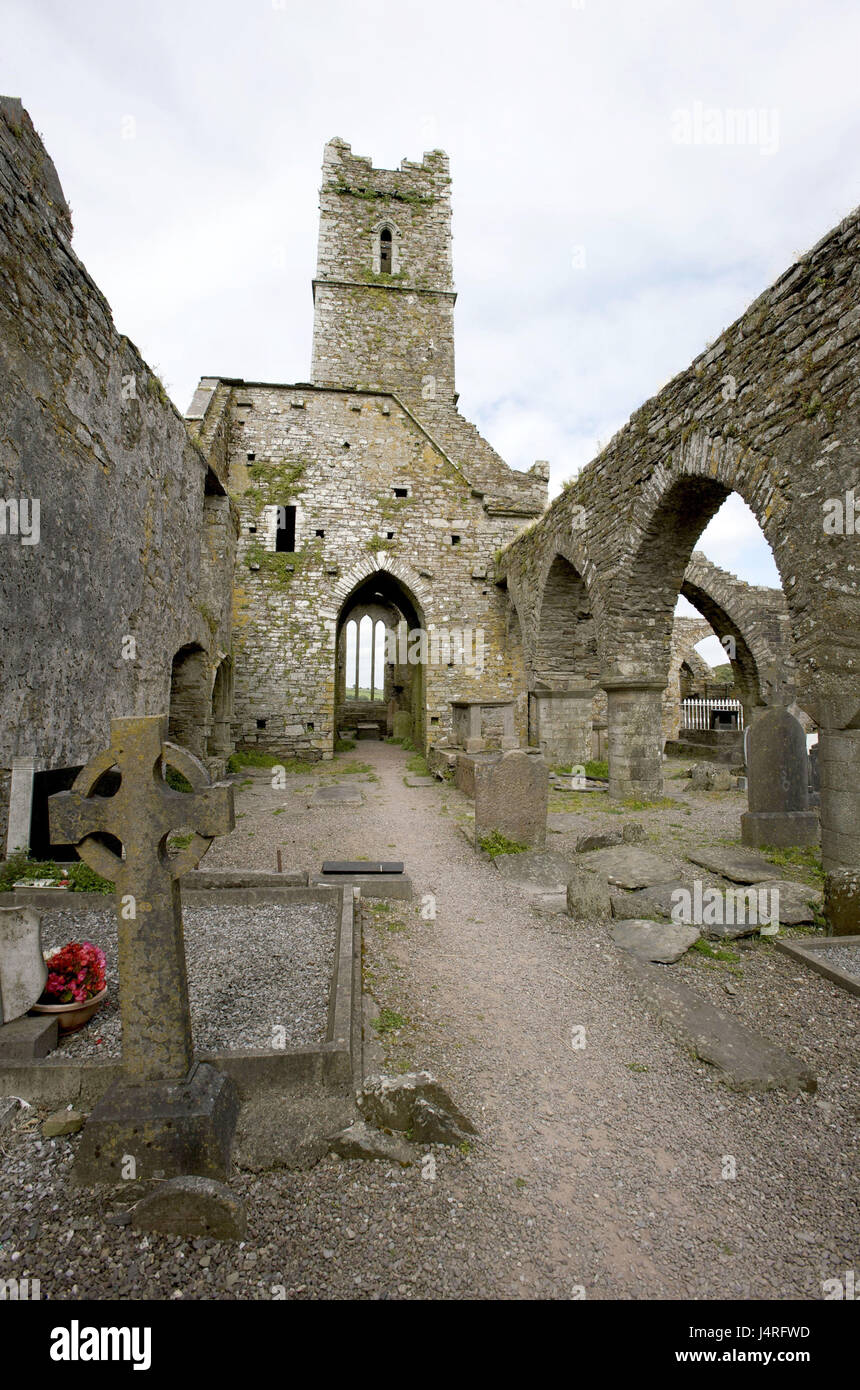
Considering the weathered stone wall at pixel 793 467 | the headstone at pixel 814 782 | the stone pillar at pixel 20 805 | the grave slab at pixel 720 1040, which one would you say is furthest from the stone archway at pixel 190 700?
the headstone at pixel 814 782

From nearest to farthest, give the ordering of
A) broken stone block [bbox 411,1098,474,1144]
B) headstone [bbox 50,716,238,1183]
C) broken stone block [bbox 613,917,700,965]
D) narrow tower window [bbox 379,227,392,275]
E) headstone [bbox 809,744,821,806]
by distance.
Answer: headstone [bbox 50,716,238,1183] → broken stone block [bbox 411,1098,474,1144] → broken stone block [bbox 613,917,700,965] → headstone [bbox 809,744,821,806] → narrow tower window [bbox 379,227,392,275]

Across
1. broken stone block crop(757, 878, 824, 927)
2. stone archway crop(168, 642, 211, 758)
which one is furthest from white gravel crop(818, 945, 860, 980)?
stone archway crop(168, 642, 211, 758)

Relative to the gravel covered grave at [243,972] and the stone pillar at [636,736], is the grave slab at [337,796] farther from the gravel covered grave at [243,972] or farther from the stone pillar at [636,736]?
the gravel covered grave at [243,972]

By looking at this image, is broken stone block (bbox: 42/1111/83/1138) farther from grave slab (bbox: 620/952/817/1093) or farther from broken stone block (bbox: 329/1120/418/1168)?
grave slab (bbox: 620/952/817/1093)

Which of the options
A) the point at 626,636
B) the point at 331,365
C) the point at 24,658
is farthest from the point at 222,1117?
the point at 331,365

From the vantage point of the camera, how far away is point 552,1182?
2.06 meters

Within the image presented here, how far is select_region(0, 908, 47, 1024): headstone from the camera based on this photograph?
2.60 m

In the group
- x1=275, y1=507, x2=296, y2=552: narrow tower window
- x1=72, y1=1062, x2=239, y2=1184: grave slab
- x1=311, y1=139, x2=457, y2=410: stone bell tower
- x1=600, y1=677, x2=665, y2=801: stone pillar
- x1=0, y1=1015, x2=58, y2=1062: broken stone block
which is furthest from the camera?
x1=311, y1=139, x2=457, y2=410: stone bell tower

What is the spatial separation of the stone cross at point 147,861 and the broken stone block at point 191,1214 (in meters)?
0.38

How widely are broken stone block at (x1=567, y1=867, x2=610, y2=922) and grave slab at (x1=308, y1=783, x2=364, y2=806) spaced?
4.89m

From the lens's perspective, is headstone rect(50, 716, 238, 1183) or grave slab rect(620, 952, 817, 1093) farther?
grave slab rect(620, 952, 817, 1093)

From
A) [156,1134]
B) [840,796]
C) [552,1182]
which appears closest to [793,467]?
[840,796]

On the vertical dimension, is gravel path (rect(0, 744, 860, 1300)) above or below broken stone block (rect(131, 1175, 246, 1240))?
below

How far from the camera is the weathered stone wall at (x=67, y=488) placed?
4.46 metres
